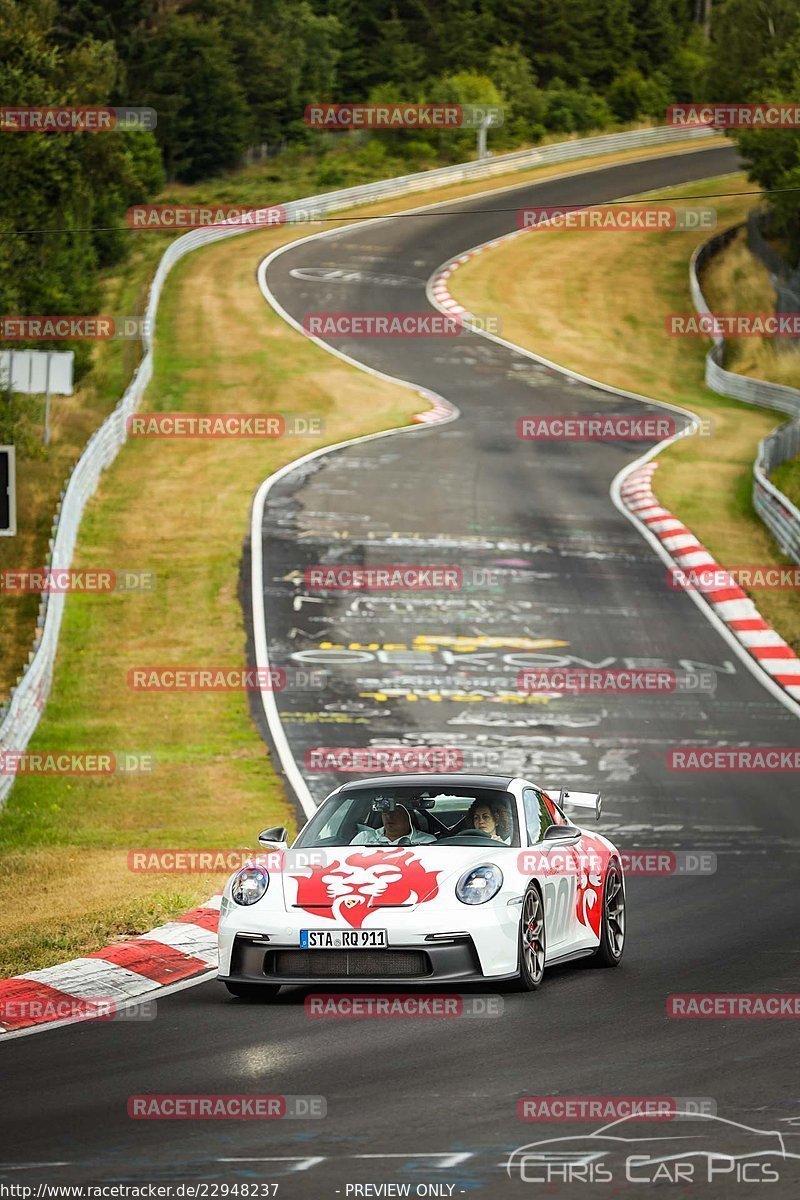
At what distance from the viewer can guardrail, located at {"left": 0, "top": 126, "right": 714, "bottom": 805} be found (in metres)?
21.9

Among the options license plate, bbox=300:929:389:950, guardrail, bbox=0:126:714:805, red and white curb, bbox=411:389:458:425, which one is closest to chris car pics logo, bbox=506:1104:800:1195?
license plate, bbox=300:929:389:950

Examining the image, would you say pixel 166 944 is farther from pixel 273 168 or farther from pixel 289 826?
pixel 273 168

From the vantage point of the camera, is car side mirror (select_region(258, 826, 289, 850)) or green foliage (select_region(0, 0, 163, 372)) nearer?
car side mirror (select_region(258, 826, 289, 850))

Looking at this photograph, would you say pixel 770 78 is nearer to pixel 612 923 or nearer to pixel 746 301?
pixel 746 301

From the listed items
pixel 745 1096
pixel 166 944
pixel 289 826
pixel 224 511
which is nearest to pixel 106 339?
pixel 224 511

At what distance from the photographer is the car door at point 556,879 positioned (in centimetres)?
1066

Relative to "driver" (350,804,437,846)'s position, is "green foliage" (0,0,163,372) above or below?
below

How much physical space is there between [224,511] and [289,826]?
16.5 meters

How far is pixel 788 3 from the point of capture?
6694 cm

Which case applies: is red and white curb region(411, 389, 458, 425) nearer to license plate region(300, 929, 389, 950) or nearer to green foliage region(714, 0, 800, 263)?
green foliage region(714, 0, 800, 263)

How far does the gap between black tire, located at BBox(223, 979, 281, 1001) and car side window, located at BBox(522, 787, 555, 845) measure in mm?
1887

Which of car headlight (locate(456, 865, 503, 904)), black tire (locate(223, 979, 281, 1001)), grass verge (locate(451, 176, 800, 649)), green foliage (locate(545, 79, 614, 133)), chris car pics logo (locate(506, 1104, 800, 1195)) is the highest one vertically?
chris car pics logo (locate(506, 1104, 800, 1195))

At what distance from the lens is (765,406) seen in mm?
48500

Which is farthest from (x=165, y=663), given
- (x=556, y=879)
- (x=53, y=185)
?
(x=53, y=185)
